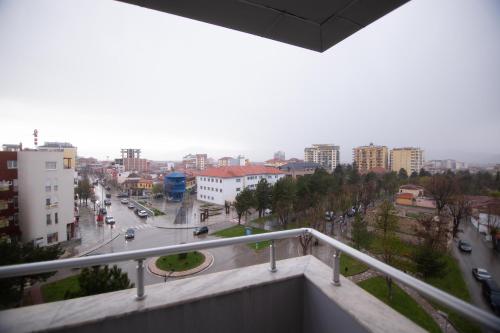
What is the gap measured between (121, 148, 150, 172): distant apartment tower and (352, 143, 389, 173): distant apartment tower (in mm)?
37296

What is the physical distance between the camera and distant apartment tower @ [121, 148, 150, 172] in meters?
30.0

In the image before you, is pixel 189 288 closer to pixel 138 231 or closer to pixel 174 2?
pixel 174 2

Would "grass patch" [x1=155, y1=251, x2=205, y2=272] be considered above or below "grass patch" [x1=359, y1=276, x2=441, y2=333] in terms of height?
below

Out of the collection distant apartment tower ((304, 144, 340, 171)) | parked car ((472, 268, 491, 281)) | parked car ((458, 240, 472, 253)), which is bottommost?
parked car ((458, 240, 472, 253))

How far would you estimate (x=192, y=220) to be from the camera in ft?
60.3

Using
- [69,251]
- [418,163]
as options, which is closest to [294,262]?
[69,251]

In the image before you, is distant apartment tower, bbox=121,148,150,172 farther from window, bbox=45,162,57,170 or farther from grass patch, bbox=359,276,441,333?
grass patch, bbox=359,276,441,333

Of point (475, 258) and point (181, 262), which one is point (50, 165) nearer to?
point (181, 262)

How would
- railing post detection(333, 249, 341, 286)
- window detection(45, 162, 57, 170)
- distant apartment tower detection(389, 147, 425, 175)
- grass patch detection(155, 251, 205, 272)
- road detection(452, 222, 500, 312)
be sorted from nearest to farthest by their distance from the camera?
railing post detection(333, 249, 341, 286) → road detection(452, 222, 500, 312) → grass patch detection(155, 251, 205, 272) → window detection(45, 162, 57, 170) → distant apartment tower detection(389, 147, 425, 175)

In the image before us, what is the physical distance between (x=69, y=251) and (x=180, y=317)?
503 inches

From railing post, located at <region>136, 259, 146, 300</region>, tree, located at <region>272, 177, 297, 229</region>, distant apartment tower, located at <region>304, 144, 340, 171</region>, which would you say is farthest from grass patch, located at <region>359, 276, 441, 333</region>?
distant apartment tower, located at <region>304, 144, 340, 171</region>

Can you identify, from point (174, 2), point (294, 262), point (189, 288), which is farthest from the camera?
point (294, 262)

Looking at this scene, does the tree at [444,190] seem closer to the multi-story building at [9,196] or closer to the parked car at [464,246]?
the parked car at [464,246]

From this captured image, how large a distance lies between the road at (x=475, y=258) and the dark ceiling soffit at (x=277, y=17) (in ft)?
24.3
